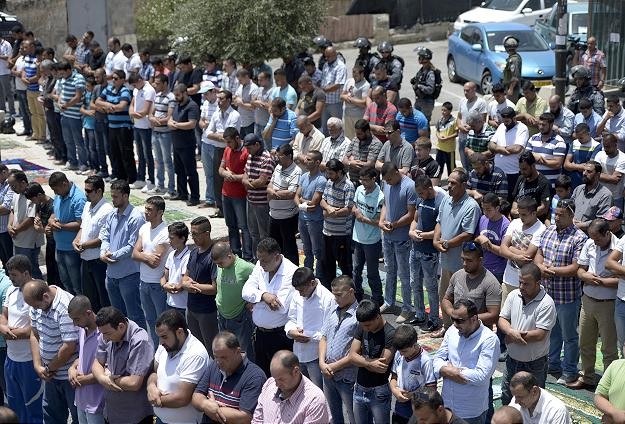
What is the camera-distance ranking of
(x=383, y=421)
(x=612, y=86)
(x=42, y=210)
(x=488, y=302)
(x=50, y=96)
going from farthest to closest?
(x=612, y=86) → (x=50, y=96) → (x=42, y=210) → (x=488, y=302) → (x=383, y=421)

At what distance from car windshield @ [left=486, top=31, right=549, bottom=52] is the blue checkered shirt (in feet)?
43.8

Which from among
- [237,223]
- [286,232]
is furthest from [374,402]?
[237,223]

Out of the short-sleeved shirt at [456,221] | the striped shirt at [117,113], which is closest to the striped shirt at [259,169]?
the short-sleeved shirt at [456,221]

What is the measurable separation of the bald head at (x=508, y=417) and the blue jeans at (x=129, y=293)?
571cm

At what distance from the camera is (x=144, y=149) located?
18.2 m

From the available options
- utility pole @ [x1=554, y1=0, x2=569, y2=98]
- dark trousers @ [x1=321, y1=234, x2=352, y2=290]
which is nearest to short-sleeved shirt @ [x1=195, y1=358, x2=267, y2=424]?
dark trousers @ [x1=321, y1=234, x2=352, y2=290]

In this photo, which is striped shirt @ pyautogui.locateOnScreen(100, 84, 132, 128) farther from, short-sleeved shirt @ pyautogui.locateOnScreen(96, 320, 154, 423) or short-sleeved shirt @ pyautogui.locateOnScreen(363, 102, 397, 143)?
short-sleeved shirt @ pyautogui.locateOnScreen(96, 320, 154, 423)

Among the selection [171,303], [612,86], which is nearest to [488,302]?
[171,303]

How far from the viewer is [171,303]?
11.5 meters

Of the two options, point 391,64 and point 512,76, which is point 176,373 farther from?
point 512,76

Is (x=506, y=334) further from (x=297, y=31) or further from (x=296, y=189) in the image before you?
(x=297, y=31)

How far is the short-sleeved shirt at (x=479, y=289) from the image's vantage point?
10.4 m

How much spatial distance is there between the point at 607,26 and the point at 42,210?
14037 millimetres

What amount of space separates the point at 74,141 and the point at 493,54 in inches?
374
